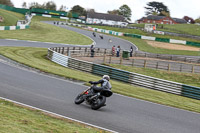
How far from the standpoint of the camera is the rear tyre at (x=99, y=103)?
1311 centimetres

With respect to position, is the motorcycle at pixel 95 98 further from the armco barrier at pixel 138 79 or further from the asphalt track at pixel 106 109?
the armco barrier at pixel 138 79

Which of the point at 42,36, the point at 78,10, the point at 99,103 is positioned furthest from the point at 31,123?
the point at 78,10

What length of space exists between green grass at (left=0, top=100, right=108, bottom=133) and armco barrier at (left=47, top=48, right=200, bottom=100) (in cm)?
1280

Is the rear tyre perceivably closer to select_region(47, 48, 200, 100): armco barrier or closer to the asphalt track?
the asphalt track

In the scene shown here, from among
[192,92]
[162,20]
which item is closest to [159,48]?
[192,92]

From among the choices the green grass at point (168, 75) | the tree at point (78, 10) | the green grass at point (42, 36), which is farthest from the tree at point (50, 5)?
the green grass at point (168, 75)

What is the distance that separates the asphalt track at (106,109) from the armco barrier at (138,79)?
5731mm

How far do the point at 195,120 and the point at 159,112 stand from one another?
1684mm

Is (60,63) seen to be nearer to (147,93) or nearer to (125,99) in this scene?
(147,93)

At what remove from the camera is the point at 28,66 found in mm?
23141

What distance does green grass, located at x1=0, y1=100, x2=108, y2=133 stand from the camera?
28.3ft

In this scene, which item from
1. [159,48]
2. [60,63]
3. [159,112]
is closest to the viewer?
[159,112]

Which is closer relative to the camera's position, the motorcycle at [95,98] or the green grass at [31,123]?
the green grass at [31,123]

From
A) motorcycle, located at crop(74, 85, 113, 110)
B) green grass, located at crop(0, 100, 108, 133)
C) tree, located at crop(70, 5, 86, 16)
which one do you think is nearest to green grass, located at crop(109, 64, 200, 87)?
motorcycle, located at crop(74, 85, 113, 110)
